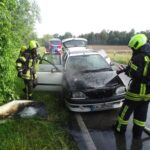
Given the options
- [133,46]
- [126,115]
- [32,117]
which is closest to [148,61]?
[133,46]

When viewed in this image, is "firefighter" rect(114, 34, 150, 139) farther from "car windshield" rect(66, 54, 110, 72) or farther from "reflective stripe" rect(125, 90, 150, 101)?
"car windshield" rect(66, 54, 110, 72)

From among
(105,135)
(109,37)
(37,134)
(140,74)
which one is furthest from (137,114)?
(109,37)

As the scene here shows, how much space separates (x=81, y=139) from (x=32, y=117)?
1652 millimetres

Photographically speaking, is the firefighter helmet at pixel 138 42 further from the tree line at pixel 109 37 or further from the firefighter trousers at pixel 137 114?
the tree line at pixel 109 37

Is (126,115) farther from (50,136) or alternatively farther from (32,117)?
(32,117)

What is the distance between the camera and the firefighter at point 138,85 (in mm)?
6020

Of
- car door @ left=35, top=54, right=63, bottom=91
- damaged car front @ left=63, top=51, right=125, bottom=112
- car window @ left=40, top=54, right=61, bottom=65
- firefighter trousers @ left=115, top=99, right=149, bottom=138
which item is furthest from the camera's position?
car window @ left=40, top=54, right=61, bottom=65

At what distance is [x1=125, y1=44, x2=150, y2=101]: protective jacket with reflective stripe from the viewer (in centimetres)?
600

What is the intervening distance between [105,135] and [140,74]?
151 centimetres

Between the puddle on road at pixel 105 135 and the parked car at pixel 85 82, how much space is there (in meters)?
0.29

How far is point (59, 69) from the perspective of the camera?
1005 cm

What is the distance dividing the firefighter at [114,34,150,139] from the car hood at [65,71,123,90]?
4.99ft

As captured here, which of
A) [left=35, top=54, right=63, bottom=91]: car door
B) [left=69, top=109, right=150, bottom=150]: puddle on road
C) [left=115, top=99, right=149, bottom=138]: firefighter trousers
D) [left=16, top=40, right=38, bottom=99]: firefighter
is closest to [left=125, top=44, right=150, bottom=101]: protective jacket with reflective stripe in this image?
[left=115, top=99, right=149, bottom=138]: firefighter trousers

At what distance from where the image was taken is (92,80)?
8344 mm
